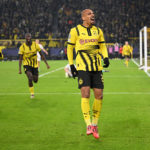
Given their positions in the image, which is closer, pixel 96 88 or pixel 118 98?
pixel 96 88

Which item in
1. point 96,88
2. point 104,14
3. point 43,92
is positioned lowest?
point 43,92

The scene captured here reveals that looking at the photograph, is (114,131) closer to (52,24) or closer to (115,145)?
(115,145)

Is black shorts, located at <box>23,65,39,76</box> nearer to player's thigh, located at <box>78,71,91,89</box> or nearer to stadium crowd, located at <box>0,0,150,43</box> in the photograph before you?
player's thigh, located at <box>78,71,91,89</box>

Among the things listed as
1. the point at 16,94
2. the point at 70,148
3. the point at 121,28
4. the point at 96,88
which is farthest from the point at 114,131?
the point at 121,28

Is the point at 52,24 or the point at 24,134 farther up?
the point at 52,24

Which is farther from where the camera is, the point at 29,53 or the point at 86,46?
the point at 29,53

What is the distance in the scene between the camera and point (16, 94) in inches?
471

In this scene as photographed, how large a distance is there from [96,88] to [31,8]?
4260cm

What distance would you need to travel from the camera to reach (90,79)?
620 centimetres

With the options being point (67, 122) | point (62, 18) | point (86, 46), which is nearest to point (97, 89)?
point (86, 46)

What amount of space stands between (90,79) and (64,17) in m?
40.9

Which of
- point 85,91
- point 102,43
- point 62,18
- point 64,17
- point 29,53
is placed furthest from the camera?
point 64,17

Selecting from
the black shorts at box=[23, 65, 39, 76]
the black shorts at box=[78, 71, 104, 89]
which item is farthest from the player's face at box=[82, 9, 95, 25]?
the black shorts at box=[23, 65, 39, 76]

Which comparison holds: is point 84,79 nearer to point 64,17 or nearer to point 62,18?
point 62,18
